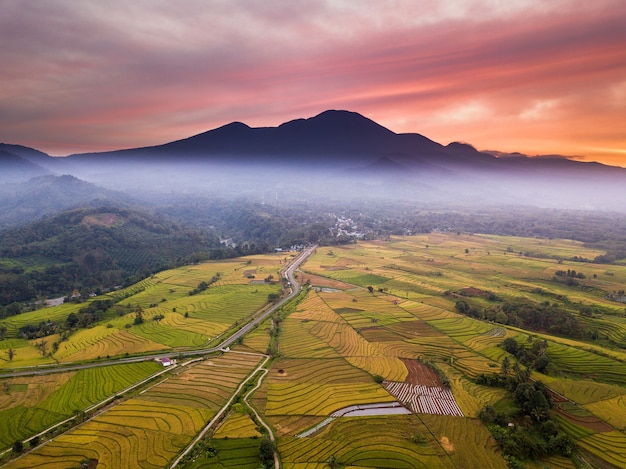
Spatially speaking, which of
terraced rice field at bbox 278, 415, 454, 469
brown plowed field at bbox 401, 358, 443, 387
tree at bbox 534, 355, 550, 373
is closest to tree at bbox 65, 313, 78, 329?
terraced rice field at bbox 278, 415, 454, 469

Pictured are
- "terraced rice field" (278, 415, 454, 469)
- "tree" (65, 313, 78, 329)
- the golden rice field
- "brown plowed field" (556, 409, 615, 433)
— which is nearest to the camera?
"terraced rice field" (278, 415, 454, 469)

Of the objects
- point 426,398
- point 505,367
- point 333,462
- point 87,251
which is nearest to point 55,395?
point 333,462

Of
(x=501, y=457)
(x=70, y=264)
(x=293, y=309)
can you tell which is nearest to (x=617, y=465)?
(x=501, y=457)

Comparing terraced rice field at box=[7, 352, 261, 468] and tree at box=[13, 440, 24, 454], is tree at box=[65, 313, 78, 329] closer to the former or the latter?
terraced rice field at box=[7, 352, 261, 468]

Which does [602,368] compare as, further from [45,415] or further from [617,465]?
[45,415]

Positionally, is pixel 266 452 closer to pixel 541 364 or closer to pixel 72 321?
pixel 541 364

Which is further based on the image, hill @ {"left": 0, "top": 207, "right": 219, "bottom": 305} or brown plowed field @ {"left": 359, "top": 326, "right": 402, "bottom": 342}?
hill @ {"left": 0, "top": 207, "right": 219, "bottom": 305}
